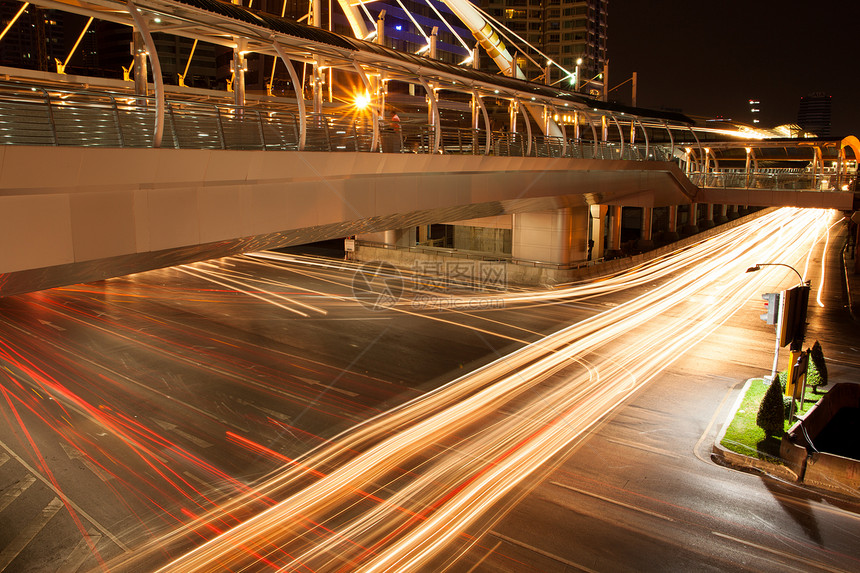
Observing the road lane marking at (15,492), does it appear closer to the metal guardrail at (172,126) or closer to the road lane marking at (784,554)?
the metal guardrail at (172,126)

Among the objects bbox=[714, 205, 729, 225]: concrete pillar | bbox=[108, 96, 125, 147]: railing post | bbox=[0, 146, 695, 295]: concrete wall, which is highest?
bbox=[108, 96, 125, 147]: railing post

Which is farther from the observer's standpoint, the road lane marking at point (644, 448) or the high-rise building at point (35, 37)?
the high-rise building at point (35, 37)

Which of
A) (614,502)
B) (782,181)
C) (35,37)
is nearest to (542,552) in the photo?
(614,502)

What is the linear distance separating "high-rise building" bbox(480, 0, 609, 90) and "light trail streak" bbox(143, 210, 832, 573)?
4154 inches

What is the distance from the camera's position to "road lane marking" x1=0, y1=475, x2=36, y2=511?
33.7 feet

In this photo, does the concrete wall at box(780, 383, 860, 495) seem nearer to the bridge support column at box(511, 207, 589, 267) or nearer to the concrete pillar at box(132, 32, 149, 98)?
the concrete pillar at box(132, 32, 149, 98)

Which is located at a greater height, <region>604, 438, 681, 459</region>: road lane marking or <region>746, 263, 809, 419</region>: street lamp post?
<region>746, 263, 809, 419</region>: street lamp post

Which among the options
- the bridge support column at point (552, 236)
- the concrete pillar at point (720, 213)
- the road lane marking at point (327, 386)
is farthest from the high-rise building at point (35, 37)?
the concrete pillar at point (720, 213)

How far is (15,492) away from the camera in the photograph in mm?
10594

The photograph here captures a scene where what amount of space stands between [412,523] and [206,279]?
24534 millimetres

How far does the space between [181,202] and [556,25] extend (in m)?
125

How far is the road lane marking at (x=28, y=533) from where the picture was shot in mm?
8812

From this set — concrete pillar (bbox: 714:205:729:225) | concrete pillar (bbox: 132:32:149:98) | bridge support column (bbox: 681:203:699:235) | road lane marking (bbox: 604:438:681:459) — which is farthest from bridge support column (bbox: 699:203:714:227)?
concrete pillar (bbox: 132:32:149:98)

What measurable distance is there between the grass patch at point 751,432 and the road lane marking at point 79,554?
11.8 meters
